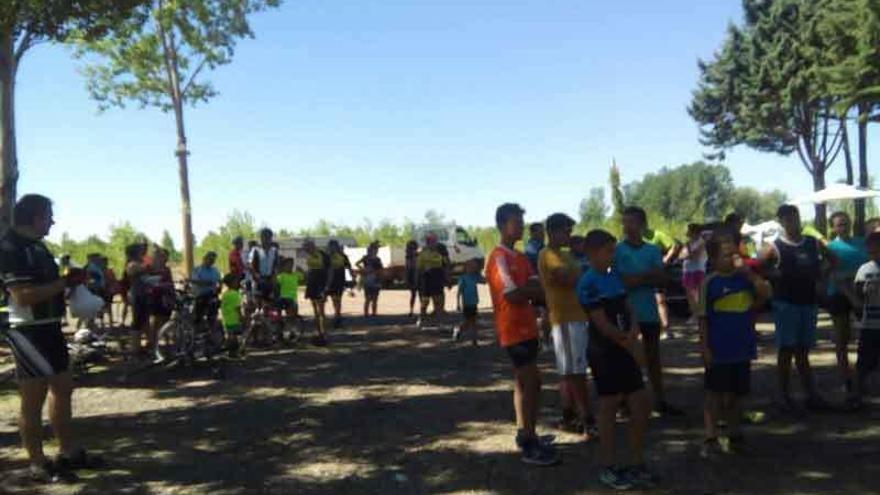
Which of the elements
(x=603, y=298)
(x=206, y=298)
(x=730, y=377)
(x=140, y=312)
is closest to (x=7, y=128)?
(x=140, y=312)

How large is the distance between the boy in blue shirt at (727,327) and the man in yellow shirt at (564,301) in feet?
2.99

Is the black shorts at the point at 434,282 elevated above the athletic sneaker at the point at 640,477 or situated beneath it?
elevated above

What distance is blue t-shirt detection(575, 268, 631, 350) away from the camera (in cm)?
511

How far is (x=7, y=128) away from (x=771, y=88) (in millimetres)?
→ 32107

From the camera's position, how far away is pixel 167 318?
→ 10.8 m

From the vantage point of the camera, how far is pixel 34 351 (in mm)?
5336

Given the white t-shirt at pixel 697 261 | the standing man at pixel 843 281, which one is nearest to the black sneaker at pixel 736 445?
the standing man at pixel 843 281

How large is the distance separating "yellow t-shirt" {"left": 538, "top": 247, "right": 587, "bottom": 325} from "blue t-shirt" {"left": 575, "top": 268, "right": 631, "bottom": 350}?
0.41 metres

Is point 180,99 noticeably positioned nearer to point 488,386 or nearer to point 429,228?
point 429,228

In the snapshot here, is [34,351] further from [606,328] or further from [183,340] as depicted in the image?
[183,340]

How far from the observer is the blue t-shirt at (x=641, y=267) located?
639 cm

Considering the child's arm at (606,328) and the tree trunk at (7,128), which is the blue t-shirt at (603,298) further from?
the tree trunk at (7,128)

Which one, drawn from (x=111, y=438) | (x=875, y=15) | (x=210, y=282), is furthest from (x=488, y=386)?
(x=875, y=15)

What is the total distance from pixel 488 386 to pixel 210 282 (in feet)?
16.1
